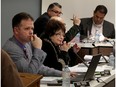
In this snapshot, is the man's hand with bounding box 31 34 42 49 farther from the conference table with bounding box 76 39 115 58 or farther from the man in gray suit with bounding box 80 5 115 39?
the man in gray suit with bounding box 80 5 115 39

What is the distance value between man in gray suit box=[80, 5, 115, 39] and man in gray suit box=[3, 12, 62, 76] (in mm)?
2964

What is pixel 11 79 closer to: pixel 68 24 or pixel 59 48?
pixel 59 48

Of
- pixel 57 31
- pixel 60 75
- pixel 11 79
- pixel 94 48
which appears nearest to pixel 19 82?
pixel 11 79

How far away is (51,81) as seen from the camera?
8.38 feet

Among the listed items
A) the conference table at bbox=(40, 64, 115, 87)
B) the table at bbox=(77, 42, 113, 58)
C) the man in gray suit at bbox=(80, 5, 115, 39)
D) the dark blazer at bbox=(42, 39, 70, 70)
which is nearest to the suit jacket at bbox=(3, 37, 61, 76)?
the conference table at bbox=(40, 64, 115, 87)

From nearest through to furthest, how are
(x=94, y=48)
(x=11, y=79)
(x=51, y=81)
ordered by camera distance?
(x=11, y=79)
(x=51, y=81)
(x=94, y=48)

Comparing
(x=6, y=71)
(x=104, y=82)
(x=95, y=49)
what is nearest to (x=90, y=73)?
(x=104, y=82)

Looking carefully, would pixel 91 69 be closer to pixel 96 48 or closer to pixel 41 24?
pixel 96 48

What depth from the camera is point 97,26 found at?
5816mm

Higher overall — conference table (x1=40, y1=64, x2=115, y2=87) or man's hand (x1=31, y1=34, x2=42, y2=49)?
man's hand (x1=31, y1=34, x2=42, y2=49)

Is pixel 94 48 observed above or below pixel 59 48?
below

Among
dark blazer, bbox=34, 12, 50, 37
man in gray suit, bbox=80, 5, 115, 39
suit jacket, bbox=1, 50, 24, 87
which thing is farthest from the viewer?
man in gray suit, bbox=80, 5, 115, 39

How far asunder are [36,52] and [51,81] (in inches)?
12.2

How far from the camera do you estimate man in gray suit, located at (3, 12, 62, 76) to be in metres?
2.59
